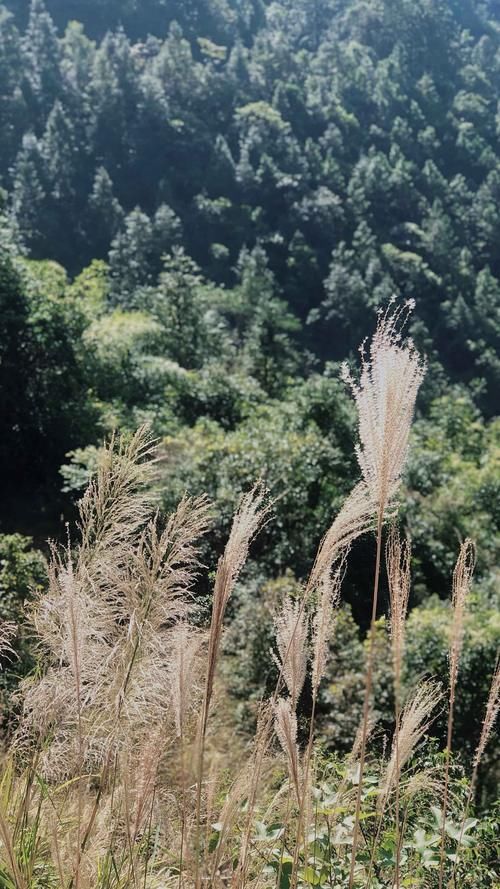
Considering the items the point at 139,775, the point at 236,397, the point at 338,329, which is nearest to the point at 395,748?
the point at 139,775

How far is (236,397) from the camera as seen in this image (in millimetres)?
11156

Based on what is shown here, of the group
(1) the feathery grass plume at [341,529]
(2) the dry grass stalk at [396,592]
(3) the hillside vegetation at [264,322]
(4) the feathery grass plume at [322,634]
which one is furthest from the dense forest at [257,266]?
(2) the dry grass stalk at [396,592]

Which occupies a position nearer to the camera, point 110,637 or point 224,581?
point 224,581

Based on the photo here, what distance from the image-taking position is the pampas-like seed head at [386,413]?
1.18 m

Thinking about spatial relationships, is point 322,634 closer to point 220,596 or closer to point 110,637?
point 220,596

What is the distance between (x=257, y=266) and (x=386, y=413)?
31.5 metres

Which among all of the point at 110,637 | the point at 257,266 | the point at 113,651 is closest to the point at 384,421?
the point at 113,651

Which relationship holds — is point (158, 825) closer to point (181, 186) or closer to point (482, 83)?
point (181, 186)

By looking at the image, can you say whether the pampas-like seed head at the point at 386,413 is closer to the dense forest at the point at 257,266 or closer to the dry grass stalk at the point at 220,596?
the dry grass stalk at the point at 220,596

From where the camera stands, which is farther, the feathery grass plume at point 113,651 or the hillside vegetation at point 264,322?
the hillside vegetation at point 264,322

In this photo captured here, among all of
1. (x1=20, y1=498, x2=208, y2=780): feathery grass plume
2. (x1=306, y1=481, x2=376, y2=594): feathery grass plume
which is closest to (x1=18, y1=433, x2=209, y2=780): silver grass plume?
(x1=20, y1=498, x2=208, y2=780): feathery grass plume

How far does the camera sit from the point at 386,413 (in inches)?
46.3

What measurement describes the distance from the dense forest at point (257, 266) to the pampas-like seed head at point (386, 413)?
1.08 m

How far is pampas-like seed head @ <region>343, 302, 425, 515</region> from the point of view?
1.18 metres
